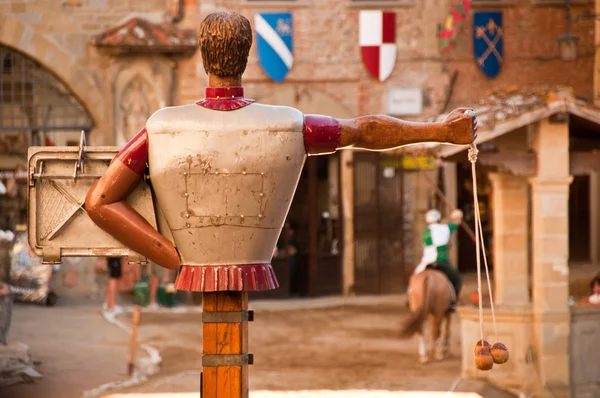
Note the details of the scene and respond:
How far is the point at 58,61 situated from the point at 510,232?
9612mm

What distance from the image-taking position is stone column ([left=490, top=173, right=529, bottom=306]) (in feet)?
40.8

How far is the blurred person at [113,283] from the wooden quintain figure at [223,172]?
43.9ft

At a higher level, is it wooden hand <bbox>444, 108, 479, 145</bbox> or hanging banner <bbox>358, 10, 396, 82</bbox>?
hanging banner <bbox>358, 10, 396, 82</bbox>

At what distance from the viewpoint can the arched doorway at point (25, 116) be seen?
19.7 meters

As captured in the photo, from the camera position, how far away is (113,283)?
59.3 feet

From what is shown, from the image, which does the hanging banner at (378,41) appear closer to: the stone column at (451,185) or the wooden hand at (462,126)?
the stone column at (451,185)

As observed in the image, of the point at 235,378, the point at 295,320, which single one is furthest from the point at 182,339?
the point at 235,378

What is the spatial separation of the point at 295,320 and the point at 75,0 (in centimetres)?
626

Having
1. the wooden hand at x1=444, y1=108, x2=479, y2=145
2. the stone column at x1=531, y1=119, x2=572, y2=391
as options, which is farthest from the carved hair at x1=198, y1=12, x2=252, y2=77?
the stone column at x1=531, y1=119, x2=572, y2=391

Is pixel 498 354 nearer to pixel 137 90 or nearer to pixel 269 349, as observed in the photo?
pixel 269 349

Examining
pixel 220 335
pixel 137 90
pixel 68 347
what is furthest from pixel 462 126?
pixel 137 90

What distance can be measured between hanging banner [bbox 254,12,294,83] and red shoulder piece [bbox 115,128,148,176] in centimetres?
1551

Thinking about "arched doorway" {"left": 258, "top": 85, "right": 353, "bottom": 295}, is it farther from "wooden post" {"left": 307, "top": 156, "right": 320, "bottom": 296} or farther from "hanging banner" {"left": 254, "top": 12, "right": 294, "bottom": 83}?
"hanging banner" {"left": 254, "top": 12, "right": 294, "bottom": 83}

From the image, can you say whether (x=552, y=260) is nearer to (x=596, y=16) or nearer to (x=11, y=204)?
(x=596, y=16)
